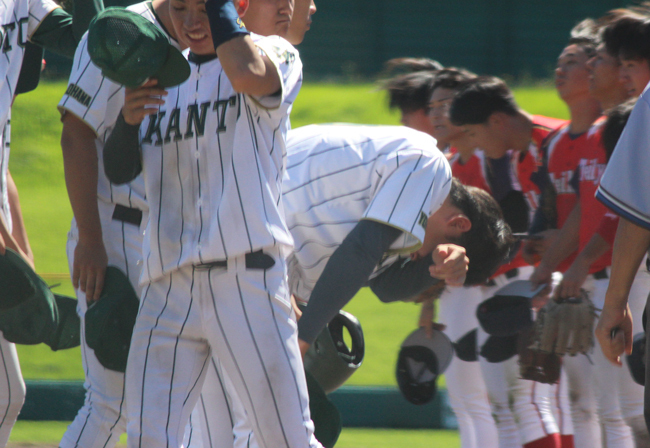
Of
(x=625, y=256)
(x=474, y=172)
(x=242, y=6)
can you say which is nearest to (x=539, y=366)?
(x=474, y=172)

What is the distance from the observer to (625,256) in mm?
1772

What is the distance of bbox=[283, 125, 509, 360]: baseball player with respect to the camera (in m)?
1.87

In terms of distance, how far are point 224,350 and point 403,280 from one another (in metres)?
0.77

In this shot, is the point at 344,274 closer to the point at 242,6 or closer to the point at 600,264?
the point at 242,6

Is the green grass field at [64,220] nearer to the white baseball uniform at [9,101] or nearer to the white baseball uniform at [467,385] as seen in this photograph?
the white baseball uniform at [467,385]

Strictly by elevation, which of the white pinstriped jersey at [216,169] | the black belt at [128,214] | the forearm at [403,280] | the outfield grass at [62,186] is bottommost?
the outfield grass at [62,186]

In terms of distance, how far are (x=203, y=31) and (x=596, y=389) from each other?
6.15 ft

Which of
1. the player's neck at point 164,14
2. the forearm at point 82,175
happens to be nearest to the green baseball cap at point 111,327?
the forearm at point 82,175

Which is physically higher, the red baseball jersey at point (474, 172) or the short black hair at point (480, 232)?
the short black hair at point (480, 232)

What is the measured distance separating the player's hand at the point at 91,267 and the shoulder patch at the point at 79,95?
370 mm

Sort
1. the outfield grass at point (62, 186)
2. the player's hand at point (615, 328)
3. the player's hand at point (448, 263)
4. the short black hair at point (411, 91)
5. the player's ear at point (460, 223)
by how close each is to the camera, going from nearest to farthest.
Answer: the player's hand at point (615, 328)
the player's hand at point (448, 263)
the player's ear at point (460, 223)
the short black hair at point (411, 91)
the outfield grass at point (62, 186)

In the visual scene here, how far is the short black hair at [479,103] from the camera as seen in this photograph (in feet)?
10.8

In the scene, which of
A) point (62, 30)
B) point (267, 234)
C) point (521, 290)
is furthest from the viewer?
point (521, 290)

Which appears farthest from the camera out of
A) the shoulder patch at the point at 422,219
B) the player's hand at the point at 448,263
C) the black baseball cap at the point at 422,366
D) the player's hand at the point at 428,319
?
the player's hand at the point at 428,319
